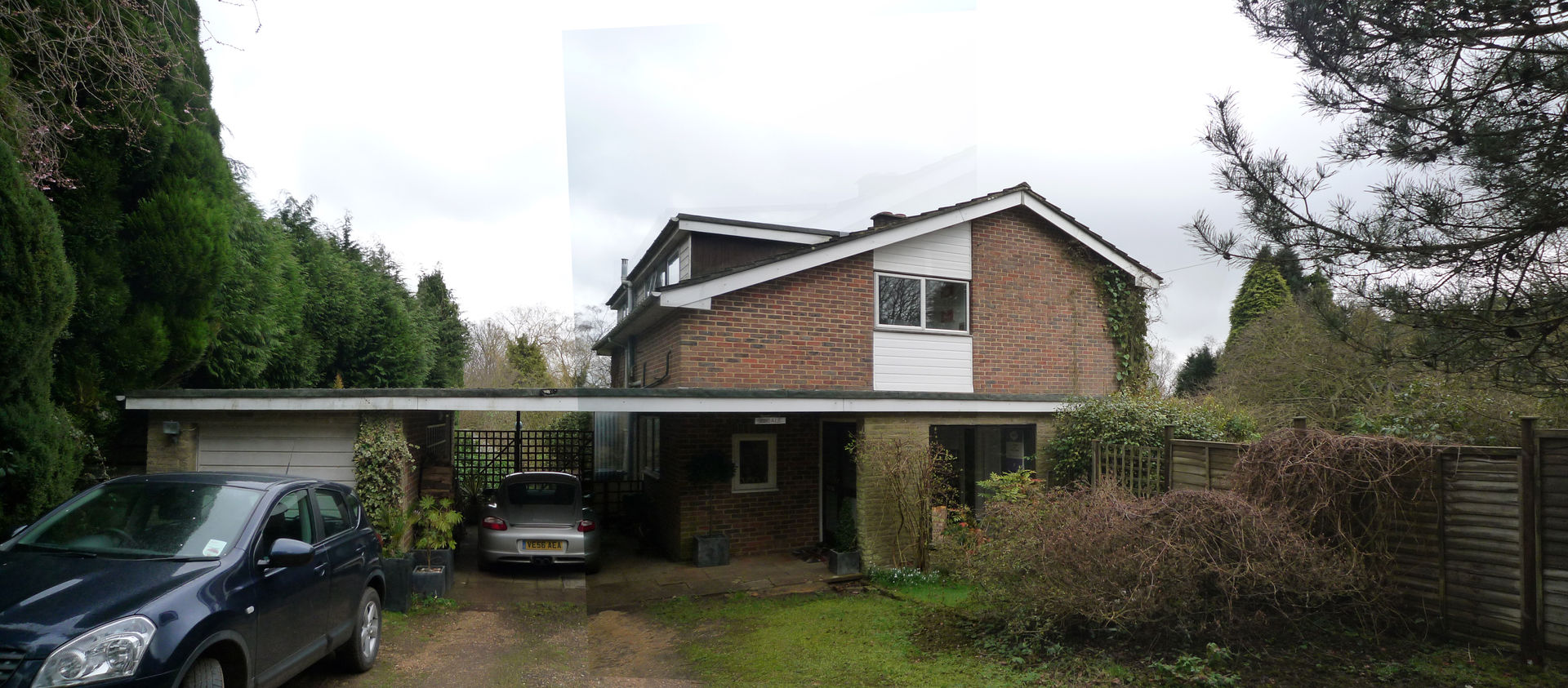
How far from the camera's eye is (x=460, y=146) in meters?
5.64

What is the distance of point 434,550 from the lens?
879 cm

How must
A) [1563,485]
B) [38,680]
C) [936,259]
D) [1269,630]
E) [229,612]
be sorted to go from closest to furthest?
[38,680]
[229,612]
[1563,485]
[1269,630]
[936,259]

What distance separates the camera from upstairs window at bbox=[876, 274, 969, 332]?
38.4ft

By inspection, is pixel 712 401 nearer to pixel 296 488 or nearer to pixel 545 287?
pixel 545 287

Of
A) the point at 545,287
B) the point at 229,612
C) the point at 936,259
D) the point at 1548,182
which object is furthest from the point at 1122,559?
the point at 936,259

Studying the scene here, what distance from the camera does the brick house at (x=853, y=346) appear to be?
1039 centimetres

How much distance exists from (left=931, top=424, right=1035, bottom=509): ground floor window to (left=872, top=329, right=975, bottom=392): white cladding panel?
0.79 meters

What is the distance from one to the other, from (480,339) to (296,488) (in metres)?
21.7

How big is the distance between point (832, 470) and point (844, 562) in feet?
7.63

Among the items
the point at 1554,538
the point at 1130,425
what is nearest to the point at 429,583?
the point at 1130,425

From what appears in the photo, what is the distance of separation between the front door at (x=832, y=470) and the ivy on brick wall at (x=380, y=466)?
19.5 ft

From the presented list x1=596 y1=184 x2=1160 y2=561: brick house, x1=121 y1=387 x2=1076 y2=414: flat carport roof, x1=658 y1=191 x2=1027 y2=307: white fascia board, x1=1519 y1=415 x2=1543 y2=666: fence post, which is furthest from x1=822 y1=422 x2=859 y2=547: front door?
x1=1519 y1=415 x2=1543 y2=666: fence post

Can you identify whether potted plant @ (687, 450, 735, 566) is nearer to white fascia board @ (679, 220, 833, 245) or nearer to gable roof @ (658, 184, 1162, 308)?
gable roof @ (658, 184, 1162, 308)

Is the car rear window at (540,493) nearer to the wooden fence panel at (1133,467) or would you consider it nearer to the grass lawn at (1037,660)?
the grass lawn at (1037,660)
